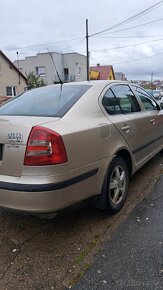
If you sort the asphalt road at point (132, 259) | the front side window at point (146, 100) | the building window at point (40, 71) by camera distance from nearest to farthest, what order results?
the asphalt road at point (132, 259) < the front side window at point (146, 100) < the building window at point (40, 71)

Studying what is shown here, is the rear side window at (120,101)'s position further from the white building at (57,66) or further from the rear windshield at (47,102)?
the white building at (57,66)

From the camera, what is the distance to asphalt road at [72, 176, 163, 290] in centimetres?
234

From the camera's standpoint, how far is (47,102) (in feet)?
10.8

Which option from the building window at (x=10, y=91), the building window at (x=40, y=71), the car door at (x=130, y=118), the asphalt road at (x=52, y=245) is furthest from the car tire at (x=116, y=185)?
the building window at (x=40, y=71)

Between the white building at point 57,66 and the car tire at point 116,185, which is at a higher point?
the white building at point 57,66

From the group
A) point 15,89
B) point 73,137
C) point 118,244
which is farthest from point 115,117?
point 15,89

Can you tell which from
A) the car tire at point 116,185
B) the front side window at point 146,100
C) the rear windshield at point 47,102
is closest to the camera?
the rear windshield at point 47,102

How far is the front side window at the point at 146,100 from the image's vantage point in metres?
4.64

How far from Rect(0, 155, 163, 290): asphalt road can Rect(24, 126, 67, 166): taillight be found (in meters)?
0.60

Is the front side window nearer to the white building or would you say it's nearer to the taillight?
the taillight

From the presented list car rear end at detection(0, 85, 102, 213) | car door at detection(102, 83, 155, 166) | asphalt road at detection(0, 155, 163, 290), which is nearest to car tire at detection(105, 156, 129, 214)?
asphalt road at detection(0, 155, 163, 290)

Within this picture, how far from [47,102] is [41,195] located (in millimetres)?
1181

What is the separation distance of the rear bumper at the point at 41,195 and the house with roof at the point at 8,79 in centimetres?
2489

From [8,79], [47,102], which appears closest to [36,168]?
[47,102]
